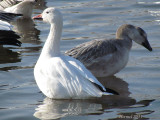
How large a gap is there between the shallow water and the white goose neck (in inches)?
24.9

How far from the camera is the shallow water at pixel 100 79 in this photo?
20.2 ft

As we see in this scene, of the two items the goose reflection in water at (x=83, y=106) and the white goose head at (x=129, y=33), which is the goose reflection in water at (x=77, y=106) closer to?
the goose reflection in water at (x=83, y=106)

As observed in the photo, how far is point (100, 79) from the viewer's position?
7699 mm

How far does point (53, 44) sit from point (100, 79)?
119 cm

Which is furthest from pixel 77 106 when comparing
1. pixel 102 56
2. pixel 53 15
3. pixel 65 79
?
pixel 53 15

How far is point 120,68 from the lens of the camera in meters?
7.59

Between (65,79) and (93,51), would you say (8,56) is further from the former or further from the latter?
(65,79)

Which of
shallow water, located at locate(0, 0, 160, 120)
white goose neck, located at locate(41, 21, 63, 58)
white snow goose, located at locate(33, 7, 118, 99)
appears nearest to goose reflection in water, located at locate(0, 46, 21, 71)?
shallow water, located at locate(0, 0, 160, 120)

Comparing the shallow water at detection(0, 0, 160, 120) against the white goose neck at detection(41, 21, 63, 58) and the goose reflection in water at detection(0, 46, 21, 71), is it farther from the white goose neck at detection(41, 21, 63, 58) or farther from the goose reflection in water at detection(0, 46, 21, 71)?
the white goose neck at detection(41, 21, 63, 58)

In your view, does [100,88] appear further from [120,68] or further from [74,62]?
[120,68]

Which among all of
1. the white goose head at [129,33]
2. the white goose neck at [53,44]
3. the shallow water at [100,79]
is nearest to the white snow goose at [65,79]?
the white goose neck at [53,44]

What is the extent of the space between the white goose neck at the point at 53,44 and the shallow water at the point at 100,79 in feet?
2.08

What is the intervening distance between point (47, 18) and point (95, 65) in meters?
1.15

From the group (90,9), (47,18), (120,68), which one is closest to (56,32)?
(47,18)
